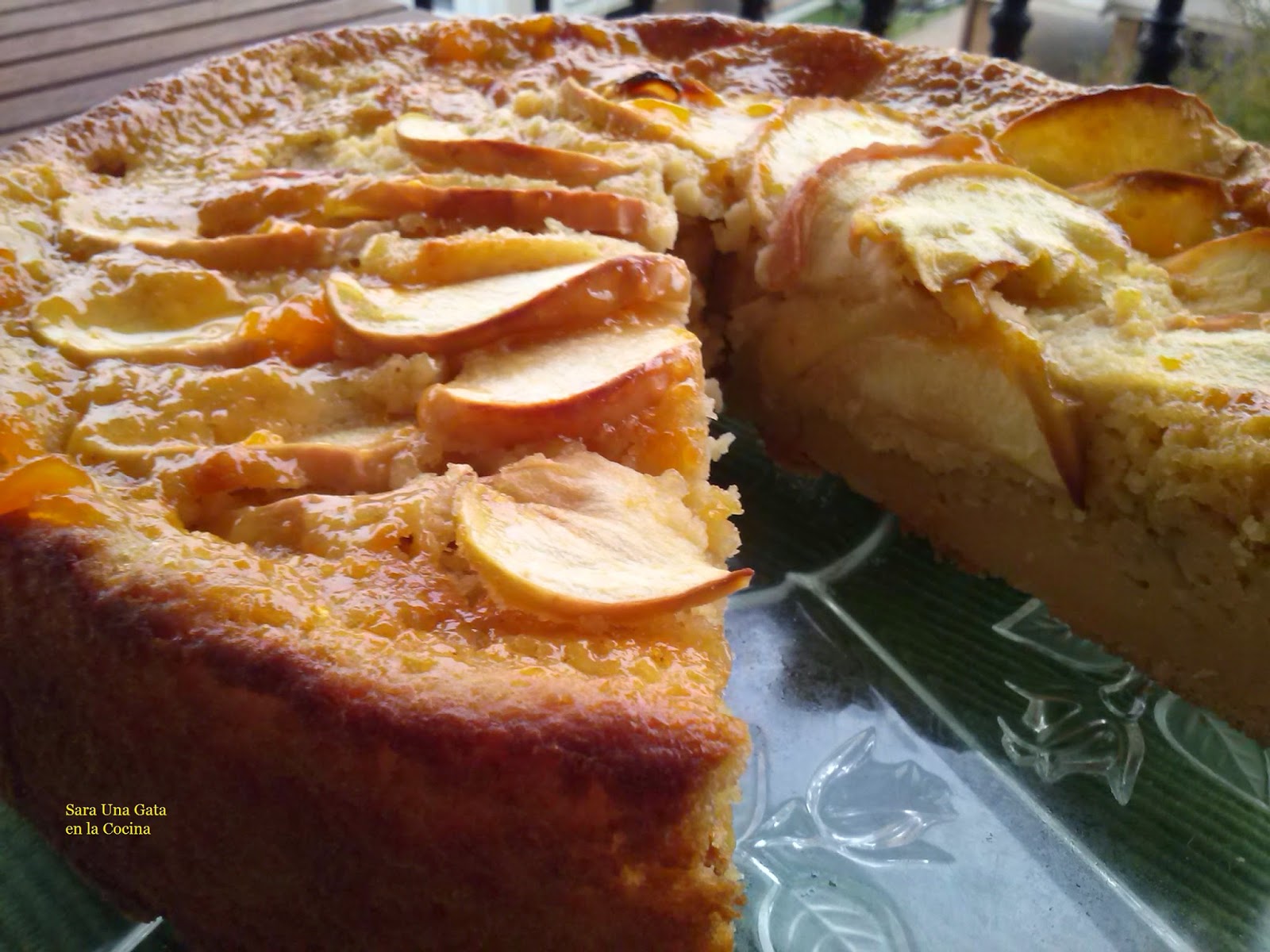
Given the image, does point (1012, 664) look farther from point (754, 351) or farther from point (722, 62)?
point (722, 62)

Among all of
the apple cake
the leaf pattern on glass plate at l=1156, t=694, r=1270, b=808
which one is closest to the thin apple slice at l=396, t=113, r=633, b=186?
the apple cake

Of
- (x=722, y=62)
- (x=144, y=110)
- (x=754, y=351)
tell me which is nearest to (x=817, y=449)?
(x=754, y=351)

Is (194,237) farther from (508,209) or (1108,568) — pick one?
(1108,568)

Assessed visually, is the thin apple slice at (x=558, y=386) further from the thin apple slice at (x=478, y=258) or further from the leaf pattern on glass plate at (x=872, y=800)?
the leaf pattern on glass plate at (x=872, y=800)

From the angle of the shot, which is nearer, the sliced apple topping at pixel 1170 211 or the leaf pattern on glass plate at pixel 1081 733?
the leaf pattern on glass plate at pixel 1081 733

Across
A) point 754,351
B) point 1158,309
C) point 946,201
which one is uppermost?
point 946,201

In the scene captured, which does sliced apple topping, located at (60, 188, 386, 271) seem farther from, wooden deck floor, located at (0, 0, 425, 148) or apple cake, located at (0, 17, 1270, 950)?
wooden deck floor, located at (0, 0, 425, 148)

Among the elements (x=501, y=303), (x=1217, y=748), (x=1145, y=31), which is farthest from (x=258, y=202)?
(x=1145, y=31)

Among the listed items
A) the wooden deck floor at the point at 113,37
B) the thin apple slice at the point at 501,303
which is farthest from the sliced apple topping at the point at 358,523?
the wooden deck floor at the point at 113,37
